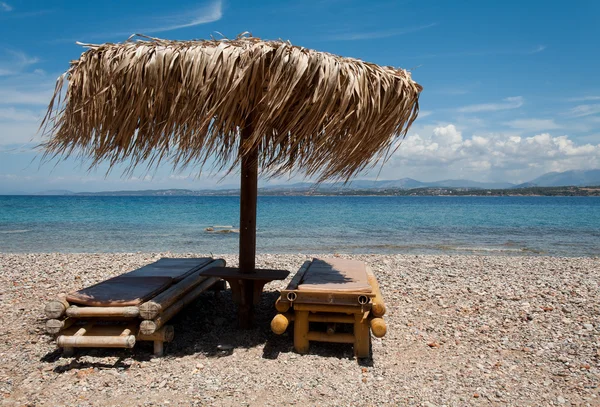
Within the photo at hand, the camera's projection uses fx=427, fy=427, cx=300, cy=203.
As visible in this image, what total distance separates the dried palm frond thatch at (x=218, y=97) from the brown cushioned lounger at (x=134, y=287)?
123 cm

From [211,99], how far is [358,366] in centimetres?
264

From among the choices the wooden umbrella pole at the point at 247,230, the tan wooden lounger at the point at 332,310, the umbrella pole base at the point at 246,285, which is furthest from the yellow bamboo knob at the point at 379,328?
the wooden umbrella pole at the point at 247,230

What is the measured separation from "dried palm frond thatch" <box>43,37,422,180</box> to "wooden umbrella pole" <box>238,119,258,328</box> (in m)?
0.50

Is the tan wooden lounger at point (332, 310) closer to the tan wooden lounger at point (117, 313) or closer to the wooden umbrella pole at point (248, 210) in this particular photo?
the wooden umbrella pole at point (248, 210)

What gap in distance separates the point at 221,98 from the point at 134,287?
6.67 feet

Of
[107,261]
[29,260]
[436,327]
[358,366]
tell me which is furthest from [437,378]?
[29,260]

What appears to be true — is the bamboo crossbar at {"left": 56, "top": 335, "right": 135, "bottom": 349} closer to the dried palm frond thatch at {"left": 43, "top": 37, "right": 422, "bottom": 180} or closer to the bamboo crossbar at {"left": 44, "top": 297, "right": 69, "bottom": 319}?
the bamboo crossbar at {"left": 44, "top": 297, "right": 69, "bottom": 319}

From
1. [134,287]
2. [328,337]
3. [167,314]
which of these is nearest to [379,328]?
[328,337]

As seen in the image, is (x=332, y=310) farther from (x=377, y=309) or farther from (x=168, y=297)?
(x=168, y=297)

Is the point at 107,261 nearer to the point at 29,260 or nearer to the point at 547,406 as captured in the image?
the point at 29,260

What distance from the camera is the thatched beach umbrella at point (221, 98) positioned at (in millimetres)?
3535

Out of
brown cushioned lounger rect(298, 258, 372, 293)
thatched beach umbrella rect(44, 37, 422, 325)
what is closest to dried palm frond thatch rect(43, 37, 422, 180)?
thatched beach umbrella rect(44, 37, 422, 325)

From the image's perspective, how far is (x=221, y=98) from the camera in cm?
354

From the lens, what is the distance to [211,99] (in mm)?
3592
